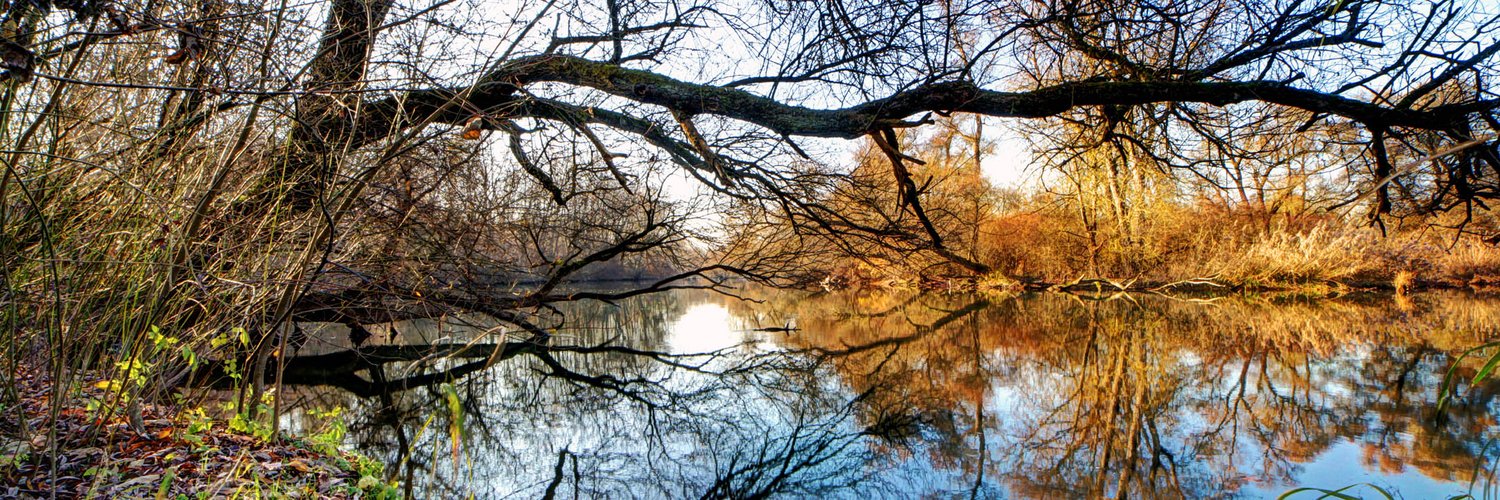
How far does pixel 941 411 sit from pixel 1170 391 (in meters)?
1.62

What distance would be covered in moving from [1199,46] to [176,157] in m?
5.04

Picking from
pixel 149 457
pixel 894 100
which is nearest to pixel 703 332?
pixel 894 100

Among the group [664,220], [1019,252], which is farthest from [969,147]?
[664,220]

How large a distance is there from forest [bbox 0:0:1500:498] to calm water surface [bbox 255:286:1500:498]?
0.04 meters

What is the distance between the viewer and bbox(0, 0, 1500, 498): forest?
2562 mm

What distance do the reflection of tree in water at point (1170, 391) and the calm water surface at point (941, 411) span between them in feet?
0.07

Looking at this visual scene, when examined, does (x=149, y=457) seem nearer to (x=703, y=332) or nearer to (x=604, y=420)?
(x=604, y=420)

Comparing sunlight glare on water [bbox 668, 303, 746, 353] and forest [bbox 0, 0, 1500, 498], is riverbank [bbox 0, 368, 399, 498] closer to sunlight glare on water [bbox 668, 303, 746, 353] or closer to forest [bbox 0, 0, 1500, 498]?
forest [bbox 0, 0, 1500, 498]

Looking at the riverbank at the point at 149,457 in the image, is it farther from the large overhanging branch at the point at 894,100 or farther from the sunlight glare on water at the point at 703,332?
the sunlight glare on water at the point at 703,332

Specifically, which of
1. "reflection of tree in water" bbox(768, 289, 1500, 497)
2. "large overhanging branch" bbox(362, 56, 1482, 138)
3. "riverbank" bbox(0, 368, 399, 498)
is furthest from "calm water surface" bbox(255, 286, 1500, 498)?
"large overhanging branch" bbox(362, 56, 1482, 138)

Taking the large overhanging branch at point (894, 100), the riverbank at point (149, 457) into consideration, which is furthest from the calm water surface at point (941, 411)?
the large overhanging branch at point (894, 100)

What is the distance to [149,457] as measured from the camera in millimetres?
2635

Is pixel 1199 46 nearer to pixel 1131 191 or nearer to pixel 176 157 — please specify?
pixel 176 157

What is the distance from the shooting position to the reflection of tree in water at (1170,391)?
11.6 feet
